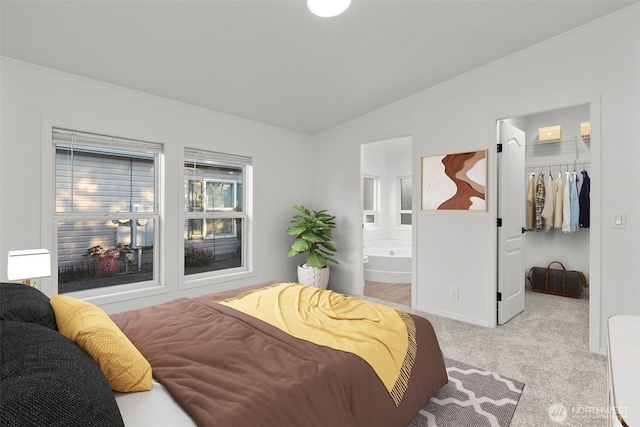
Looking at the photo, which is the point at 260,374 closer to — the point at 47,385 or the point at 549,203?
the point at 47,385

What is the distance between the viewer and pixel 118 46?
2.45 meters

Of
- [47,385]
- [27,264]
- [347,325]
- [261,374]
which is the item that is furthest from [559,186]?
[27,264]

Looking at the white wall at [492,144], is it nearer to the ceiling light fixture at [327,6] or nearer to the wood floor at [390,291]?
the wood floor at [390,291]

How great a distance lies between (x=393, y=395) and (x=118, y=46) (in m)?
Result: 3.00

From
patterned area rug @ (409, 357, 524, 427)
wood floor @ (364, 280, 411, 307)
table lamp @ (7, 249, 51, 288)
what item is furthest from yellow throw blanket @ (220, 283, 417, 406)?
wood floor @ (364, 280, 411, 307)

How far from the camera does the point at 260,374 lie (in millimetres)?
1274

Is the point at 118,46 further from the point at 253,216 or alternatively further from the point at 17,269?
the point at 253,216

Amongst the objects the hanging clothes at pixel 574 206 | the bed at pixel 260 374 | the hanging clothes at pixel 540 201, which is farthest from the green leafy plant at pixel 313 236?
the hanging clothes at pixel 574 206

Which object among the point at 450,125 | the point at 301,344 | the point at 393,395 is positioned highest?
the point at 450,125

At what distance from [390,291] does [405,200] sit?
9.31 ft

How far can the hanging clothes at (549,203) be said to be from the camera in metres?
4.48

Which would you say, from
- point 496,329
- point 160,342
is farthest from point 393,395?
point 496,329

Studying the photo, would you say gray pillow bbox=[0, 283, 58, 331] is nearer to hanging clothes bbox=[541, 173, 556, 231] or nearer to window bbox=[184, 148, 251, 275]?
window bbox=[184, 148, 251, 275]

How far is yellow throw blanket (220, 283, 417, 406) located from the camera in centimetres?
156
